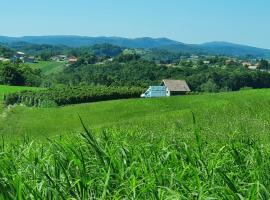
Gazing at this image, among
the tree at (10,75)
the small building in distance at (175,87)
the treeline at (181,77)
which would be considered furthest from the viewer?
the treeline at (181,77)

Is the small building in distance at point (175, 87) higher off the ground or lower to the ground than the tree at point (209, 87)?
higher

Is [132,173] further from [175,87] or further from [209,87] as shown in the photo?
[209,87]

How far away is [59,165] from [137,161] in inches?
34.2

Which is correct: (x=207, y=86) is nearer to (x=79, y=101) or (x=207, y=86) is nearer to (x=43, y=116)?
(x=79, y=101)

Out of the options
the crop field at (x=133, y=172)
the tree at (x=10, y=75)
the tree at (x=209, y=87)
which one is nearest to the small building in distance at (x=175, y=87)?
the tree at (x=209, y=87)

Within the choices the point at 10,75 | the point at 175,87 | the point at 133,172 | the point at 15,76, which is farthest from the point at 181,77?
the point at 133,172

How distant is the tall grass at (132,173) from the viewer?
4332mm

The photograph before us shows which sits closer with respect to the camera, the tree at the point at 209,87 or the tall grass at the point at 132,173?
the tall grass at the point at 132,173

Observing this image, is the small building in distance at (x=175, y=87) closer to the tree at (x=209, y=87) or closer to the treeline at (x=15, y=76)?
the tree at (x=209, y=87)

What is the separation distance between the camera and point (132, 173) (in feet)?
16.5

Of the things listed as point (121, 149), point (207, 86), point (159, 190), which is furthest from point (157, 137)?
point (207, 86)

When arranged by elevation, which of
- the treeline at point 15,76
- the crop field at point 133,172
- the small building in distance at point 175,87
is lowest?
the treeline at point 15,76

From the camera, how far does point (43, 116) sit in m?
46.1

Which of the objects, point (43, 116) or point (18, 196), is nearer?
point (18, 196)
